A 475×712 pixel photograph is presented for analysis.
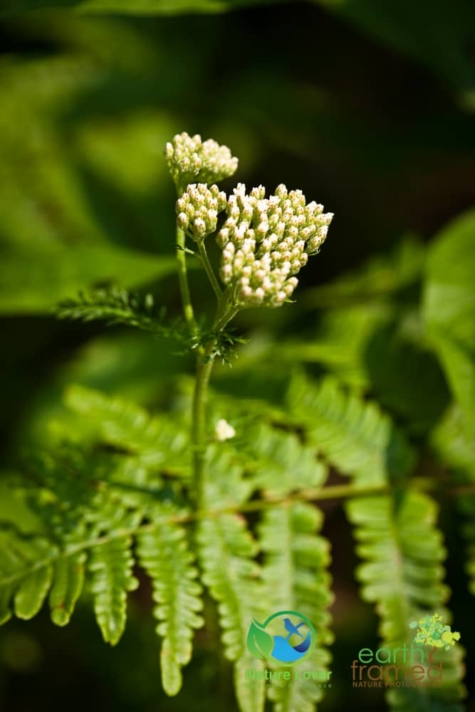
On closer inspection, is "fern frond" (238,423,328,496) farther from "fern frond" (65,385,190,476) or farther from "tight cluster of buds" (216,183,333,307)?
"tight cluster of buds" (216,183,333,307)

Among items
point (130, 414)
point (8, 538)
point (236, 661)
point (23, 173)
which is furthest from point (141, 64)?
point (236, 661)

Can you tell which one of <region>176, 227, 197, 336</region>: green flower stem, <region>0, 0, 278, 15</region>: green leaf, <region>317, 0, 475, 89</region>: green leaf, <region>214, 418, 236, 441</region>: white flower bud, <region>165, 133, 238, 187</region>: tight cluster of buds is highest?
<region>317, 0, 475, 89</region>: green leaf

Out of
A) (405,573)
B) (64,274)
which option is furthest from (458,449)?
(64,274)

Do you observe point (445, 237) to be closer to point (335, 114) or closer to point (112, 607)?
point (335, 114)

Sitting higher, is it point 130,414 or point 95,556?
point 130,414

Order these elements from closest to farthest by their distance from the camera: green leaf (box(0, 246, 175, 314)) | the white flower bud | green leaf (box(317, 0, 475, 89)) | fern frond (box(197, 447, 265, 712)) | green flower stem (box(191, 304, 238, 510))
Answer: green flower stem (box(191, 304, 238, 510)) → the white flower bud → fern frond (box(197, 447, 265, 712)) → green leaf (box(0, 246, 175, 314)) → green leaf (box(317, 0, 475, 89))

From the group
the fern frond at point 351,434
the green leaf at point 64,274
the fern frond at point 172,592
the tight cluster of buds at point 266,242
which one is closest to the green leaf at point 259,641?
the fern frond at point 172,592

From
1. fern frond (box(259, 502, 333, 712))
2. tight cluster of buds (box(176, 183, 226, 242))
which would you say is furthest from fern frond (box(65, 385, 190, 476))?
tight cluster of buds (box(176, 183, 226, 242))
